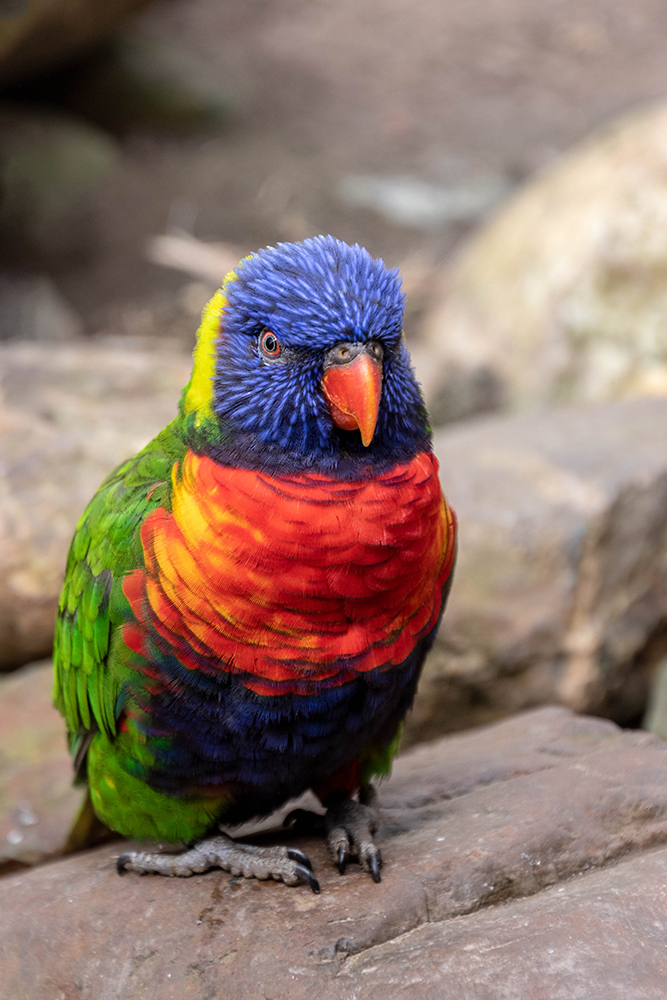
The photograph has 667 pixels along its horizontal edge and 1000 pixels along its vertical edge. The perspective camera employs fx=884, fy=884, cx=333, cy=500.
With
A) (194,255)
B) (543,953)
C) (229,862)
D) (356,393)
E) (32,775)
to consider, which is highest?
(194,255)

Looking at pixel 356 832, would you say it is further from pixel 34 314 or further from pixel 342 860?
pixel 34 314

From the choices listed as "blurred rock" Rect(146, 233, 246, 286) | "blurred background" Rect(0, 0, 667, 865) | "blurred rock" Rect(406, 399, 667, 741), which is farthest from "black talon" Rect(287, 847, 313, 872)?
"blurred rock" Rect(146, 233, 246, 286)

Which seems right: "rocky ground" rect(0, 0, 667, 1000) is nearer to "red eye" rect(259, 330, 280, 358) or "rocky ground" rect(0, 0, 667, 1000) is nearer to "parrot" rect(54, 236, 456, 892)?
"parrot" rect(54, 236, 456, 892)

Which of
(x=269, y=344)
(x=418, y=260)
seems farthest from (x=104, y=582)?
(x=418, y=260)

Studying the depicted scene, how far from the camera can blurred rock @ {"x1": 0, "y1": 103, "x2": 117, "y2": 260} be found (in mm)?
9766

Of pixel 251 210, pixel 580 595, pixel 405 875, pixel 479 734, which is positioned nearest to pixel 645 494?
pixel 580 595

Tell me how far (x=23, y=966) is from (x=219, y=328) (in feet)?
6.51

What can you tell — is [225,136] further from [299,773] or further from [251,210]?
[299,773]

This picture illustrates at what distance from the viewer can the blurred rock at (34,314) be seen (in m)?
8.68

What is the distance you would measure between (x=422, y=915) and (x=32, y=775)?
2.25 metres

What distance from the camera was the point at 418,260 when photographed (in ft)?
33.4

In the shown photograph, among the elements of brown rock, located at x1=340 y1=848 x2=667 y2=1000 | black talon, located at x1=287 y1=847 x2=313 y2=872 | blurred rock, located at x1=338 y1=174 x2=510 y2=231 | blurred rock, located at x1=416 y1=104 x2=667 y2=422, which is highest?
blurred rock, located at x1=338 y1=174 x2=510 y2=231

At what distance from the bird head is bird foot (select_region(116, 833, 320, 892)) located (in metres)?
1.31

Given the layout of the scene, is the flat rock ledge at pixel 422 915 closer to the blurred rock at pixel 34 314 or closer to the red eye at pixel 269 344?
the red eye at pixel 269 344
